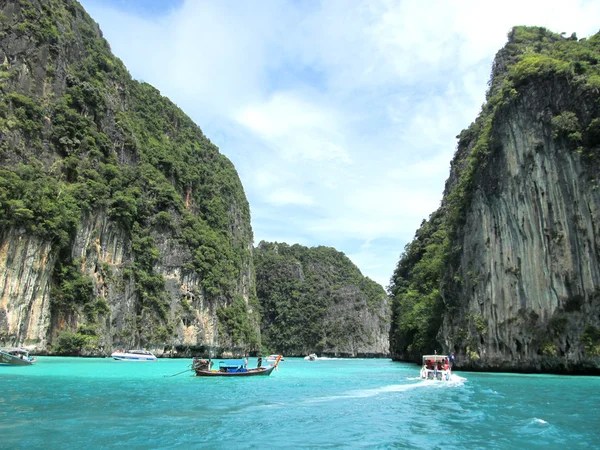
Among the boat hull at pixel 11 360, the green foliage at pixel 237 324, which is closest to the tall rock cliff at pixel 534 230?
the boat hull at pixel 11 360

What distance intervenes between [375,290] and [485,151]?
10486 cm

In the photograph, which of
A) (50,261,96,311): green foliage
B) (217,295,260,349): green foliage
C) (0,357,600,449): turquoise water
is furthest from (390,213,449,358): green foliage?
(50,261,96,311): green foliage

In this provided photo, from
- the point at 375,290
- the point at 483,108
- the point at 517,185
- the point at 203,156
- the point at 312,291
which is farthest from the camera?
the point at 375,290

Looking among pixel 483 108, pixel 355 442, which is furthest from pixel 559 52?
pixel 355 442

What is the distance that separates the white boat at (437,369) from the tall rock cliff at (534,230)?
6179 mm

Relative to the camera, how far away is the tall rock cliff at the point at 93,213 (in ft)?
128

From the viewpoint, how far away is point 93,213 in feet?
160

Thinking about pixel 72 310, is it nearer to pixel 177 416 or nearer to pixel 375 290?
pixel 177 416

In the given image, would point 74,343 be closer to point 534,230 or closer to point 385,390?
point 385,390

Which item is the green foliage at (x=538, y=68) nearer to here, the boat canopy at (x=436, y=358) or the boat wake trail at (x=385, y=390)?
the boat canopy at (x=436, y=358)

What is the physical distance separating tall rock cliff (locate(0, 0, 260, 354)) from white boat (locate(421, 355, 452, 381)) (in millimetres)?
31034

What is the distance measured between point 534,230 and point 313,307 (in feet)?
296

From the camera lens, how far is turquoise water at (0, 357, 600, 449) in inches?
408

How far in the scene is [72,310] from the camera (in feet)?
147
